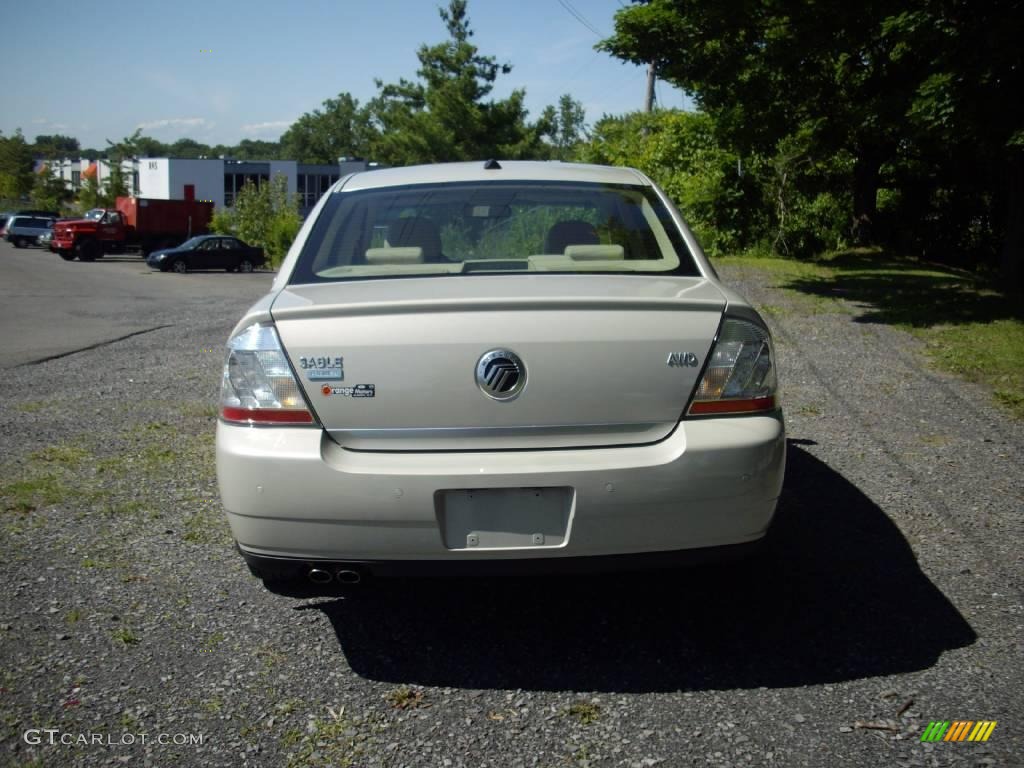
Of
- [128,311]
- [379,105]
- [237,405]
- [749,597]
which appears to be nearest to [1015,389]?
[749,597]

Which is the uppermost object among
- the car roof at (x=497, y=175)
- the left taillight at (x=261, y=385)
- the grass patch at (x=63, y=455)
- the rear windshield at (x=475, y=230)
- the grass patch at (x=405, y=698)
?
the car roof at (x=497, y=175)

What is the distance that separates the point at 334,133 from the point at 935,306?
140145mm

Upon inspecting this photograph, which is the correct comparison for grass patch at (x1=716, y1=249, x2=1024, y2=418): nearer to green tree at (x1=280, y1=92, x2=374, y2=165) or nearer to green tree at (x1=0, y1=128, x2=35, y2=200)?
green tree at (x1=0, y1=128, x2=35, y2=200)

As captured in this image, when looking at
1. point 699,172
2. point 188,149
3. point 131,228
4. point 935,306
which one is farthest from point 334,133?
point 935,306

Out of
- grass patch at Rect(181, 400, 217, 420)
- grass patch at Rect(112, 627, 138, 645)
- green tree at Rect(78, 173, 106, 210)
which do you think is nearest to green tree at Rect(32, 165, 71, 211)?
green tree at Rect(78, 173, 106, 210)

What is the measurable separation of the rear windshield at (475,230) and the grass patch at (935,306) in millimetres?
4367

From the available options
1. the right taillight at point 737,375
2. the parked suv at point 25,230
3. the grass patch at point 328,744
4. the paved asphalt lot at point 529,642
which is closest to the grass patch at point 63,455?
the paved asphalt lot at point 529,642

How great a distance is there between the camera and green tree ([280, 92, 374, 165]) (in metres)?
144

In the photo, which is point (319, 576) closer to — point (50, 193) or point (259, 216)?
point (259, 216)

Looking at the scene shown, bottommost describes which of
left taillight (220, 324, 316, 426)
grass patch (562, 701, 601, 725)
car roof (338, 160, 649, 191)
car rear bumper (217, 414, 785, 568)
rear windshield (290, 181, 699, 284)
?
grass patch (562, 701, 601, 725)

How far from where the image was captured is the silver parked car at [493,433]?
9.55 feet

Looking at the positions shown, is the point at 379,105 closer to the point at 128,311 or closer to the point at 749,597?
the point at 128,311

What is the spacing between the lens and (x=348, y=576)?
3031mm

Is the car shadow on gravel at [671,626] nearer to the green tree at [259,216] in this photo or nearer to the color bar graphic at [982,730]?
the color bar graphic at [982,730]
